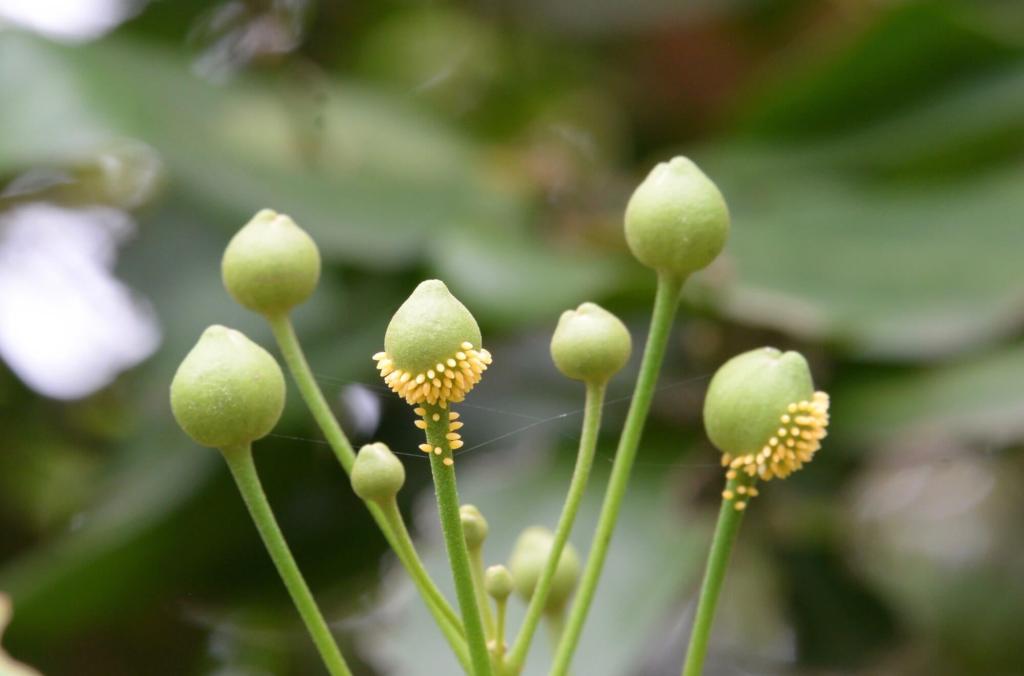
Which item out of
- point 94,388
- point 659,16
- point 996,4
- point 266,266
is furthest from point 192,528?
point 996,4

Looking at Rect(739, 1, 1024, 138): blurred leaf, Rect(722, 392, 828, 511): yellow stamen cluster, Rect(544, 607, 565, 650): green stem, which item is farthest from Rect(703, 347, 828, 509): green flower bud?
Rect(739, 1, 1024, 138): blurred leaf

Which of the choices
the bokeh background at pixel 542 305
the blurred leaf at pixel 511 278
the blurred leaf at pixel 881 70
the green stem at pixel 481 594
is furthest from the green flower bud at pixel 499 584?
the blurred leaf at pixel 881 70

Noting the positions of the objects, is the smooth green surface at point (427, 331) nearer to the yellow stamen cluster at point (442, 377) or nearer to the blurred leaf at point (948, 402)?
the yellow stamen cluster at point (442, 377)

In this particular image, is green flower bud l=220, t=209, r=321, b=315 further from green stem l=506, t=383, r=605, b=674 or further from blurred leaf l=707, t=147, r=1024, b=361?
blurred leaf l=707, t=147, r=1024, b=361

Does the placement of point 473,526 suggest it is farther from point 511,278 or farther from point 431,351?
point 511,278

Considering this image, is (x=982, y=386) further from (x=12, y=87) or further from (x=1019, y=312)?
(x=12, y=87)

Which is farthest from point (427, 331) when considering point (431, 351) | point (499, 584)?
point (499, 584)
